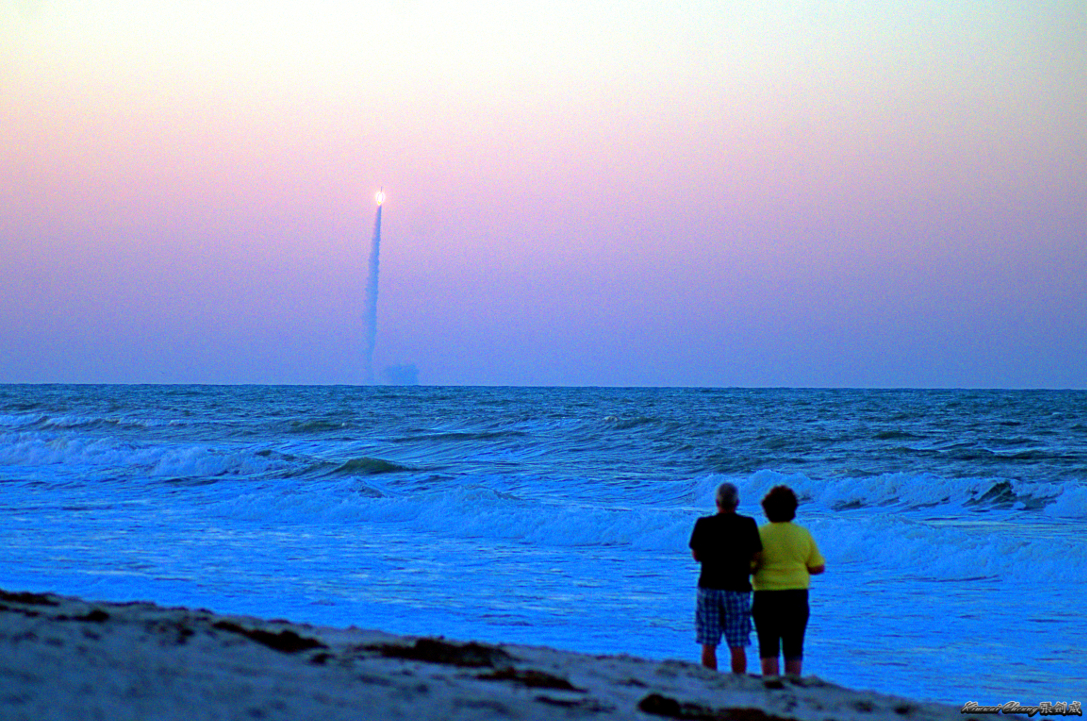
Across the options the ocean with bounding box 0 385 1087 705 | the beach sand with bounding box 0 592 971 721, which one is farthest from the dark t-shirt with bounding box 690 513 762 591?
the ocean with bounding box 0 385 1087 705

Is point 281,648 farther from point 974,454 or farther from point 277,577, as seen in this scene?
point 974,454

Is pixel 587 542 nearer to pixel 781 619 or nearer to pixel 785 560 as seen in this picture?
pixel 781 619

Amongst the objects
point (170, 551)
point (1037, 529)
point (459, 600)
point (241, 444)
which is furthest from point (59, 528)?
point (241, 444)

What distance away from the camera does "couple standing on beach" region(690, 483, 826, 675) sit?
6133 mm

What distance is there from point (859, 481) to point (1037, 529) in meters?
5.77

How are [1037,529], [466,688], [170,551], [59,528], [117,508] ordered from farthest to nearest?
1. [117,508]
2. [1037,529]
3. [59,528]
4. [170,551]
5. [466,688]

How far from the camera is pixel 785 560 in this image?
613cm

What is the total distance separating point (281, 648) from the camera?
19.1ft

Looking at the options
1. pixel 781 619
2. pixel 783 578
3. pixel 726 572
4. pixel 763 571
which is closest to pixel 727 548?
pixel 726 572

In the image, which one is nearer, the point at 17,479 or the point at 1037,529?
the point at 1037,529

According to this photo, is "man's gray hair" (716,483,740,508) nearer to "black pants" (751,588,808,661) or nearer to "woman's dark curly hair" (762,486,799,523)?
"woman's dark curly hair" (762,486,799,523)

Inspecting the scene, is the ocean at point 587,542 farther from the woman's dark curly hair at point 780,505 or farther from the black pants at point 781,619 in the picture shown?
the woman's dark curly hair at point 780,505

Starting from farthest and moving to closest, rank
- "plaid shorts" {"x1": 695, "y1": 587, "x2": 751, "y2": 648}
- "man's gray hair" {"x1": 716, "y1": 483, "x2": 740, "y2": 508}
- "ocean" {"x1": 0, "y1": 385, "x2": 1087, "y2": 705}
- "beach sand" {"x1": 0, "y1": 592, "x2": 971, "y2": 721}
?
"ocean" {"x1": 0, "y1": 385, "x2": 1087, "y2": 705}
"plaid shorts" {"x1": 695, "y1": 587, "x2": 751, "y2": 648}
"man's gray hair" {"x1": 716, "y1": 483, "x2": 740, "y2": 508}
"beach sand" {"x1": 0, "y1": 592, "x2": 971, "y2": 721}

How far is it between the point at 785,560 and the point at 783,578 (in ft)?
0.36
